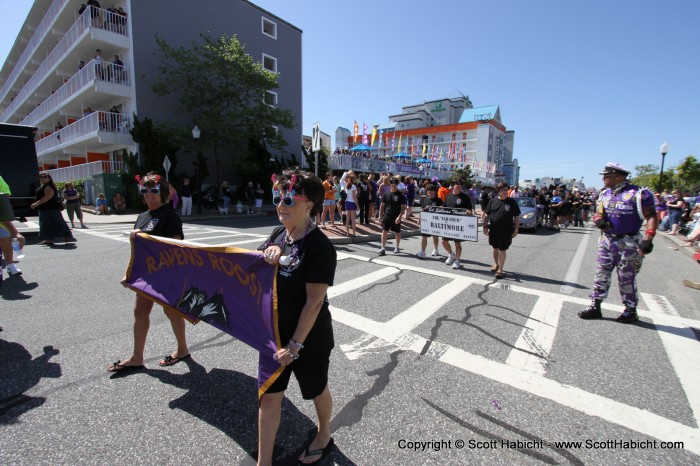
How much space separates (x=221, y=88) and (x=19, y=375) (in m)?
21.0

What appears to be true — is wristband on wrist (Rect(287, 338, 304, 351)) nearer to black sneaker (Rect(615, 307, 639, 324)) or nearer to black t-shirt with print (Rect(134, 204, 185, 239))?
black t-shirt with print (Rect(134, 204, 185, 239))

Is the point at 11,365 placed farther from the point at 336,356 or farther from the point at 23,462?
the point at 336,356

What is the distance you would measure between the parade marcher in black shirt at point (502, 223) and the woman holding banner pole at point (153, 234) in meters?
5.71

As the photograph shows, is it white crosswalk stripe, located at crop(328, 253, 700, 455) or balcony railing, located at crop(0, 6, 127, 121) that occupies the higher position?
balcony railing, located at crop(0, 6, 127, 121)

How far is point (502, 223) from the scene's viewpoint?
666 cm

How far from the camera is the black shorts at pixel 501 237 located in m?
6.69

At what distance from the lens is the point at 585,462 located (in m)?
2.18

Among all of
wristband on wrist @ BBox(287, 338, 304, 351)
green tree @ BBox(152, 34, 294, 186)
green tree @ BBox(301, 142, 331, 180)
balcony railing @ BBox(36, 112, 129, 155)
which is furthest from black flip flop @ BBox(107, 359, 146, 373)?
green tree @ BBox(301, 142, 331, 180)

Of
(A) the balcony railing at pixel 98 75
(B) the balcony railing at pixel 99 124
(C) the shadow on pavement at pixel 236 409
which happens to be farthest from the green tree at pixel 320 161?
(C) the shadow on pavement at pixel 236 409

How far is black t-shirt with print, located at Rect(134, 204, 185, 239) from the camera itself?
123 inches

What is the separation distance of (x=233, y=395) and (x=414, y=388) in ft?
5.07

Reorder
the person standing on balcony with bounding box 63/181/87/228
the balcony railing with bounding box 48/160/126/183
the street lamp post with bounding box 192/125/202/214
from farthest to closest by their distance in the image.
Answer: the balcony railing with bounding box 48/160/126/183
the street lamp post with bounding box 192/125/202/214
the person standing on balcony with bounding box 63/181/87/228

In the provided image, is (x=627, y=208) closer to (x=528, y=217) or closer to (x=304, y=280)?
(x=304, y=280)

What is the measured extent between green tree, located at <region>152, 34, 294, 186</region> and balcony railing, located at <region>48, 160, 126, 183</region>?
212 inches
